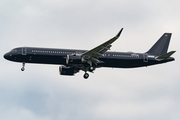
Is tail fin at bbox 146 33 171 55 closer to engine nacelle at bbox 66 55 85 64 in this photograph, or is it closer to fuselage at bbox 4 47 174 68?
fuselage at bbox 4 47 174 68

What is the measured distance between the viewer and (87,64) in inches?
2699

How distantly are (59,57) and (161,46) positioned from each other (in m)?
22.3

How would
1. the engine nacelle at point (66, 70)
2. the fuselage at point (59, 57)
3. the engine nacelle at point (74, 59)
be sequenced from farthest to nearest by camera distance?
the engine nacelle at point (66, 70), the fuselage at point (59, 57), the engine nacelle at point (74, 59)

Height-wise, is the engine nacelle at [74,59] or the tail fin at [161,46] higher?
the tail fin at [161,46]

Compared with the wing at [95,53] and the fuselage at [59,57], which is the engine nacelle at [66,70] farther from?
the wing at [95,53]

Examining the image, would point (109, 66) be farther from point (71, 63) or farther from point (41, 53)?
point (41, 53)

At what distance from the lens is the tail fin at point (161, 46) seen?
74794 mm

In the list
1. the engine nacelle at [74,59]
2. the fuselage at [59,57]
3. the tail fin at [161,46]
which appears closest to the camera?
the engine nacelle at [74,59]

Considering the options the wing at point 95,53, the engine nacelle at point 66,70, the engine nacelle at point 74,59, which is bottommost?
the engine nacelle at point 66,70

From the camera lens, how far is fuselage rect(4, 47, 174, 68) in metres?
66.9

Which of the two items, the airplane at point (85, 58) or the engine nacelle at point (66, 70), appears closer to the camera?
the airplane at point (85, 58)

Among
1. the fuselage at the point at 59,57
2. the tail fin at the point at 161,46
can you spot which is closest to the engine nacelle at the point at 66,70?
the fuselage at the point at 59,57

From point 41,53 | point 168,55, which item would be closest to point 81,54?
point 41,53

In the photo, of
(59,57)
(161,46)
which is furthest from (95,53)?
(161,46)
